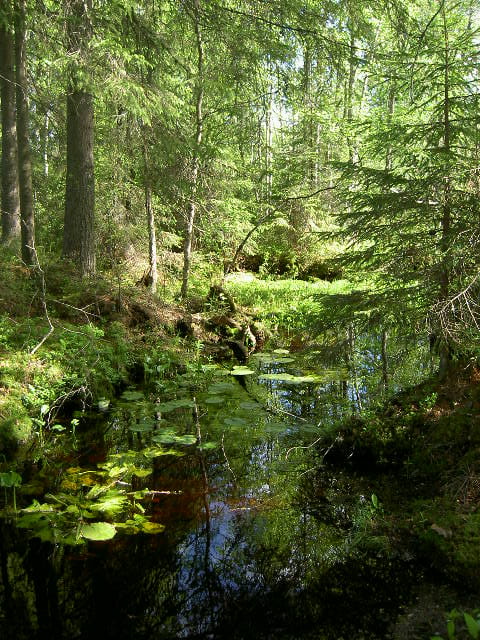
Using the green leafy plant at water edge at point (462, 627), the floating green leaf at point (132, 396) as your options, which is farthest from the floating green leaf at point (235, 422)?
the green leafy plant at water edge at point (462, 627)

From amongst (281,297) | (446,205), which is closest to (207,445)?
(446,205)

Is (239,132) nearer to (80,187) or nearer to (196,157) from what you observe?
(196,157)

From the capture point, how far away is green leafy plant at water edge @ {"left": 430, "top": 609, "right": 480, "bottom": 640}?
2.26 meters

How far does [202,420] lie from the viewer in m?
6.59

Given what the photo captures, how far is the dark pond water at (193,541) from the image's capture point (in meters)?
3.10

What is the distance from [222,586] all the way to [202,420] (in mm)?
3206

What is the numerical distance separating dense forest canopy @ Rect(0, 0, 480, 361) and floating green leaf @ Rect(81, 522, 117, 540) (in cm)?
339

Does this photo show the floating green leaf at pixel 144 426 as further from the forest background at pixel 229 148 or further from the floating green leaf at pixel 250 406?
the forest background at pixel 229 148

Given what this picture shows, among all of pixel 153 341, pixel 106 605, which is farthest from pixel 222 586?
pixel 153 341

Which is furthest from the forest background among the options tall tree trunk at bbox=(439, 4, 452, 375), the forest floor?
the forest floor

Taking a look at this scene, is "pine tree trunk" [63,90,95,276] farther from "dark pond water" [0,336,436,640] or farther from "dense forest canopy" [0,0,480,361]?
"dark pond water" [0,336,436,640]

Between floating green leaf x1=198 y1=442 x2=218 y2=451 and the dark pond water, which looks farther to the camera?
floating green leaf x1=198 y1=442 x2=218 y2=451

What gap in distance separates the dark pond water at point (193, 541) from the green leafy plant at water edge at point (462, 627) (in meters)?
0.40

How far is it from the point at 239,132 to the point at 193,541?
7108 mm
